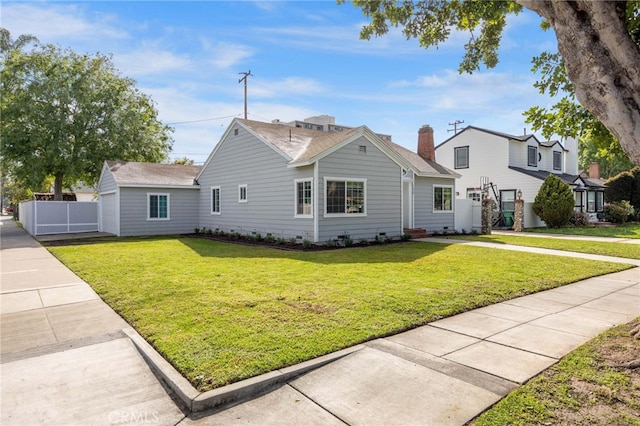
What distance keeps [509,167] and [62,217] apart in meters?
27.8

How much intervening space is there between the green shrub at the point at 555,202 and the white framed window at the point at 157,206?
20884 millimetres

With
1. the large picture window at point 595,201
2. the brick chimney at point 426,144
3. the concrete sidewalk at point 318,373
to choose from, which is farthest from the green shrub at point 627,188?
the concrete sidewalk at point 318,373

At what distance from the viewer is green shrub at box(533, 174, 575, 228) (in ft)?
70.5

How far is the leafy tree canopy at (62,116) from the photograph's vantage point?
79.0ft

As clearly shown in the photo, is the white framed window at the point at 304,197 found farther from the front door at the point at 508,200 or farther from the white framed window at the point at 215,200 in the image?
the front door at the point at 508,200

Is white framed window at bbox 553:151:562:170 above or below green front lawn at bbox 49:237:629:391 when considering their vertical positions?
above

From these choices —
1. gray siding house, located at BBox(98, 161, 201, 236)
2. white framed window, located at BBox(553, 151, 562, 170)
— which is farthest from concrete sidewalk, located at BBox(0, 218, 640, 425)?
white framed window, located at BBox(553, 151, 562, 170)

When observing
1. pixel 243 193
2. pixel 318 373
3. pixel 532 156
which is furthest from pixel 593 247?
pixel 532 156

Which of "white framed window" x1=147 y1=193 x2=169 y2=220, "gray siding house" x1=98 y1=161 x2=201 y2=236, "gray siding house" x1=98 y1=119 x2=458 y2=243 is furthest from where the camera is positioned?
"white framed window" x1=147 y1=193 x2=169 y2=220

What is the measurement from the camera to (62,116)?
82.1 feet

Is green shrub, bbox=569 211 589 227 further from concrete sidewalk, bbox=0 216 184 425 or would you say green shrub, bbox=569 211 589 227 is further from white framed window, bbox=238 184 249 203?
concrete sidewalk, bbox=0 216 184 425

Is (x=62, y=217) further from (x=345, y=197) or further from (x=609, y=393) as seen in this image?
(x=609, y=393)

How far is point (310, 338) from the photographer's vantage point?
176 inches

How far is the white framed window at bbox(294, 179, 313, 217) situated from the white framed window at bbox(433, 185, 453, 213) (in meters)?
7.84
